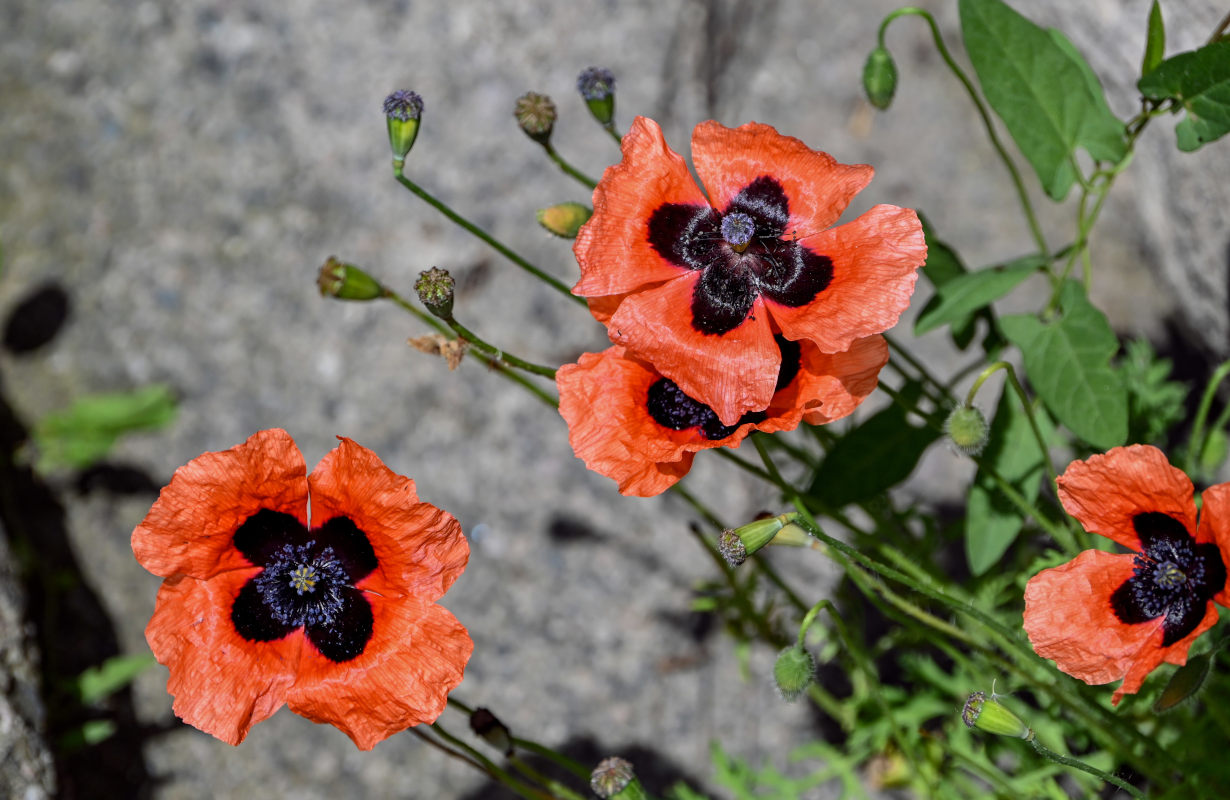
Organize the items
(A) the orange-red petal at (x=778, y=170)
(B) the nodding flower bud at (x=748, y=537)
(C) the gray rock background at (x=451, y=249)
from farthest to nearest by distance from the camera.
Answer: (C) the gray rock background at (x=451, y=249) → (A) the orange-red petal at (x=778, y=170) → (B) the nodding flower bud at (x=748, y=537)

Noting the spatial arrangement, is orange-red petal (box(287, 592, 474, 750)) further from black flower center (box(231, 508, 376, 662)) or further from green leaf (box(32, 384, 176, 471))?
green leaf (box(32, 384, 176, 471))

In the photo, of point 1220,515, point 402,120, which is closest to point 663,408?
point 402,120

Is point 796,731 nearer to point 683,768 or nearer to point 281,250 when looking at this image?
point 683,768

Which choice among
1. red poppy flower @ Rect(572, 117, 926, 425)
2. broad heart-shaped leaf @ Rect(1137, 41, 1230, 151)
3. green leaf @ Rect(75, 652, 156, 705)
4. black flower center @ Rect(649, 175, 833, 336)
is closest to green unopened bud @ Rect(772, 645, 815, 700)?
red poppy flower @ Rect(572, 117, 926, 425)

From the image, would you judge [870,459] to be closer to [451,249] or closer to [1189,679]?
[1189,679]

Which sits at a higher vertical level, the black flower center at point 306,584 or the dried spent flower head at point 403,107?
the dried spent flower head at point 403,107

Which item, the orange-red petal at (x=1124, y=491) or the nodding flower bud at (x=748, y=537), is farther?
the orange-red petal at (x=1124, y=491)

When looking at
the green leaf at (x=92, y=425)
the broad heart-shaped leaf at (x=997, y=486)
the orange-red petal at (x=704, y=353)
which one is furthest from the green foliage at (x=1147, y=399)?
A: the green leaf at (x=92, y=425)

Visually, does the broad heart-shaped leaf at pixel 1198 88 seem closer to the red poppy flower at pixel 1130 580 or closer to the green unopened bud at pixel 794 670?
the red poppy flower at pixel 1130 580
